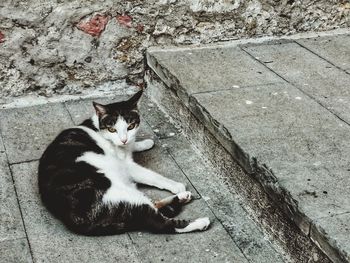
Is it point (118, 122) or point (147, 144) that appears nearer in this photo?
point (118, 122)

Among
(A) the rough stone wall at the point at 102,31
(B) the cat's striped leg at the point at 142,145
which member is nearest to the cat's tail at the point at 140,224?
(B) the cat's striped leg at the point at 142,145

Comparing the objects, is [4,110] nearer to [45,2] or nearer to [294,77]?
[45,2]

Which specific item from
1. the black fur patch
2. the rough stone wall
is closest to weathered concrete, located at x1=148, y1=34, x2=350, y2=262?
the rough stone wall

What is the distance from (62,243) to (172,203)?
628 mm

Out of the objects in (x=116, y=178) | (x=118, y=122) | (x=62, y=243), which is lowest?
(x=62, y=243)

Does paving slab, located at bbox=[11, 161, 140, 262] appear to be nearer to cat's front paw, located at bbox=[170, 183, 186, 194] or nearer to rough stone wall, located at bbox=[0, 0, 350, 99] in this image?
cat's front paw, located at bbox=[170, 183, 186, 194]

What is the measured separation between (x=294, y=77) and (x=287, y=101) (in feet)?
1.36

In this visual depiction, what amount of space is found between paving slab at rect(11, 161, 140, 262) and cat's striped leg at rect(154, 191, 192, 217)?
275 mm

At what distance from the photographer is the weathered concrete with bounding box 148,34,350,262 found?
108 inches

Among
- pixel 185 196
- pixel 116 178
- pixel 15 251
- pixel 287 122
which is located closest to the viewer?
pixel 15 251

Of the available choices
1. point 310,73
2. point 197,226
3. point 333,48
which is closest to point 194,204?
point 197,226

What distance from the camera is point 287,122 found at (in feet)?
11.2

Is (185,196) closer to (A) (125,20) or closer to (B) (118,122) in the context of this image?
(B) (118,122)

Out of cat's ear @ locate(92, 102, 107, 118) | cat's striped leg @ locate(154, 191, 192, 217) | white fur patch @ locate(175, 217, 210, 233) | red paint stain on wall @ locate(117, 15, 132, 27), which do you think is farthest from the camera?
red paint stain on wall @ locate(117, 15, 132, 27)
